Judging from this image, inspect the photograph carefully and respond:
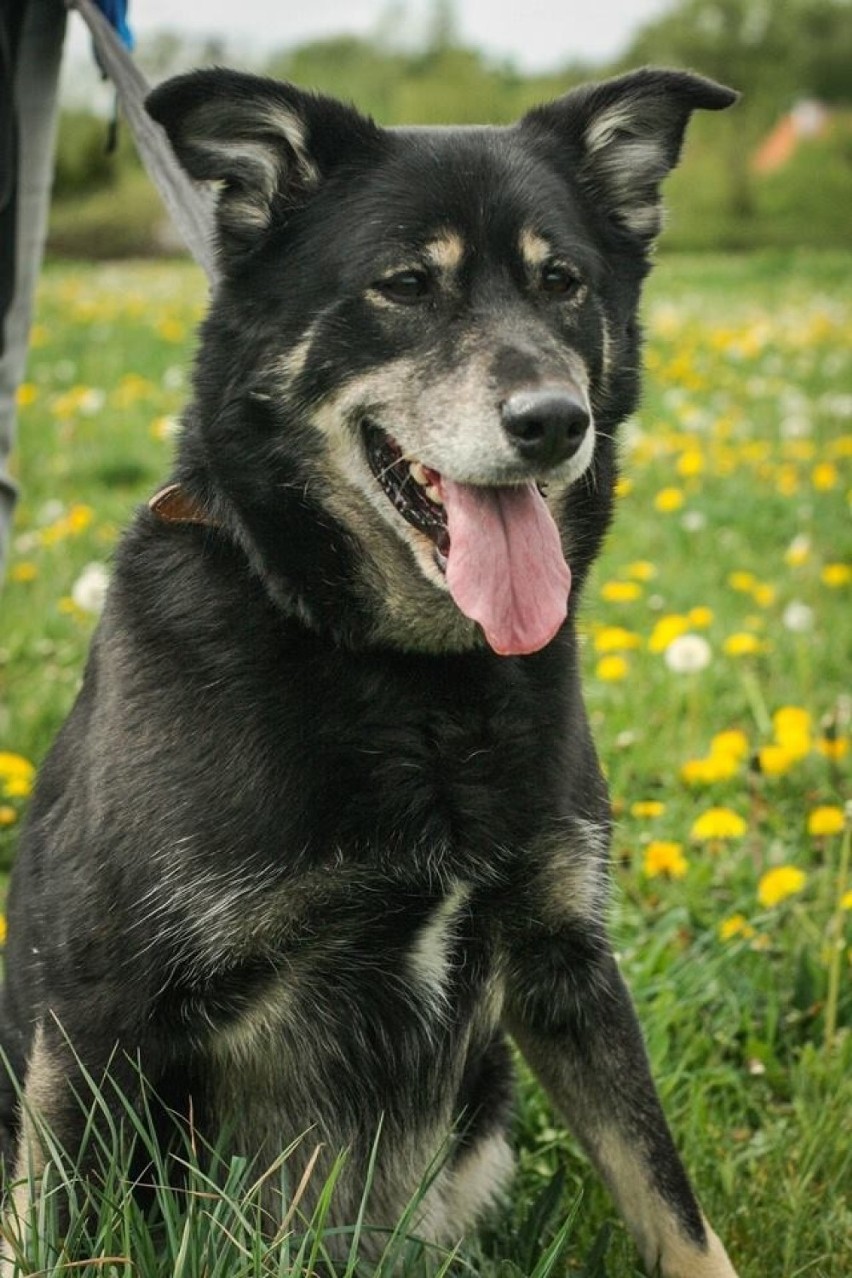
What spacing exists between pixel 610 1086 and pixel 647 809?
126cm

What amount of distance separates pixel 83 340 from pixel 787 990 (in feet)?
27.9

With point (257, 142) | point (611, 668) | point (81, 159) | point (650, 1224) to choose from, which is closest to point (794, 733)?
point (611, 668)

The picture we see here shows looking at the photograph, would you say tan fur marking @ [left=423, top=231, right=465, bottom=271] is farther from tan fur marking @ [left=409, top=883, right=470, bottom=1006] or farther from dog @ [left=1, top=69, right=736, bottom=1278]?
tan fur marking @ [left=409, top=883, right=470, bottom=1006]

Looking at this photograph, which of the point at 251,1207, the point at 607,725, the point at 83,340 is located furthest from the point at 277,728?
the point at 83,340

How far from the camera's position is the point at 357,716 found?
2.43 meters

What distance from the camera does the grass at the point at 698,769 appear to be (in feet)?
8.50

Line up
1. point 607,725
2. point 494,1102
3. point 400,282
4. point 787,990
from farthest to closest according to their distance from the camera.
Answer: point 607,725 < point 787,990 < point 494,1102 < point 400,282

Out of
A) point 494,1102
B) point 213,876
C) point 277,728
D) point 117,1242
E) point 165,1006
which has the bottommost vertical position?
point 494,1102

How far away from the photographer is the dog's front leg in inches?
100

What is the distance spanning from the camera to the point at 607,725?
442 centimetres

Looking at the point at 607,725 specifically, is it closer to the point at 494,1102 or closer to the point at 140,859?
the point at 494,1102

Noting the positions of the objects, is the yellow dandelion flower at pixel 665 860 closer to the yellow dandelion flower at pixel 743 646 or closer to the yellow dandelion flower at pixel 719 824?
the yellow dandelion flower at pixel 719 824

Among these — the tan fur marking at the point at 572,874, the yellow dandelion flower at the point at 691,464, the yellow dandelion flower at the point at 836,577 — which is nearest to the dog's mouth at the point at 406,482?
the tan fur marking at the point at 572,874

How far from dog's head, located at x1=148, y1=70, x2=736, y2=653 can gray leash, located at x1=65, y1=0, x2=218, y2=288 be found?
43 centimetres
